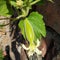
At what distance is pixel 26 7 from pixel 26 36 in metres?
0.09

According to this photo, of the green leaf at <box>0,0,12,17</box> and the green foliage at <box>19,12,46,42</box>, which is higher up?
the green leaf at <box>0,0,12,17</box>

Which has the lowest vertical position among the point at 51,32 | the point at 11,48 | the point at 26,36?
the point at 11,48

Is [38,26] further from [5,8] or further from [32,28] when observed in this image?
[5,8]

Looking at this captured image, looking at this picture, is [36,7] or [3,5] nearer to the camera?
[3,5]

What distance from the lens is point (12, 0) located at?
2.79 ft

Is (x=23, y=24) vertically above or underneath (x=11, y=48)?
above

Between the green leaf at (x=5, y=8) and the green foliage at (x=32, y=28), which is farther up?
the green leaf at (x=5, y=8)

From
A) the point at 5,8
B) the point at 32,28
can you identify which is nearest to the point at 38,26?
the point at 32,28

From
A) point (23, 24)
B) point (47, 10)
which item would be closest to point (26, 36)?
point (23, 24)

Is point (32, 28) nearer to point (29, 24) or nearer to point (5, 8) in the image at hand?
point (29, 24)

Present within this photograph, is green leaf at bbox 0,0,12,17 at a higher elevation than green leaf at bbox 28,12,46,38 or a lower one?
higher

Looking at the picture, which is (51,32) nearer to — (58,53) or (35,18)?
(58,53)

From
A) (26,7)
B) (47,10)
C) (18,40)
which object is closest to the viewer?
(26,7)

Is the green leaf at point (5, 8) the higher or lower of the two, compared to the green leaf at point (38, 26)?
higher
